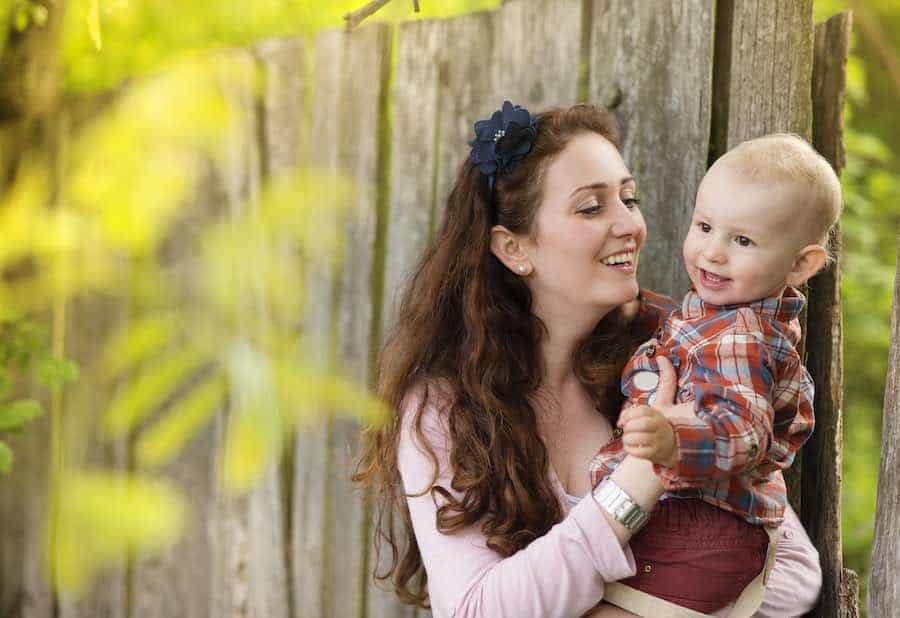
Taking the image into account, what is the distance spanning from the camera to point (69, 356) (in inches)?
142

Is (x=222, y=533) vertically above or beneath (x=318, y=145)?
beneath

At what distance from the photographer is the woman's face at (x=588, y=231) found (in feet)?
7.82

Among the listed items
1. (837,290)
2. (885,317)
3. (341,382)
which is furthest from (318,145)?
(885,317)

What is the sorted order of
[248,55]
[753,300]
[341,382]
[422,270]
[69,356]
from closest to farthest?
[753,300]
[422,270]
[341,382]
[248,55]
[69,356]

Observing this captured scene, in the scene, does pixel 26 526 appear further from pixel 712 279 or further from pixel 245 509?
pixel 712 279

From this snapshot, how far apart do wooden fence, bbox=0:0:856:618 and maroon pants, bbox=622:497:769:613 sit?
13.3 inches

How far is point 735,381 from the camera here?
6.21 ft

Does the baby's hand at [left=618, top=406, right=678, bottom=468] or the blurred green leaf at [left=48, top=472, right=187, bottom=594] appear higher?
the baby's hand at [left=618, top=406, right=678, bottom=468]

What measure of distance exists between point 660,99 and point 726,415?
939 mm

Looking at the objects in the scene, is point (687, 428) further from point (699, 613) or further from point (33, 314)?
point (33, 314)

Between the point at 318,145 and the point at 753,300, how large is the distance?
1.51 m

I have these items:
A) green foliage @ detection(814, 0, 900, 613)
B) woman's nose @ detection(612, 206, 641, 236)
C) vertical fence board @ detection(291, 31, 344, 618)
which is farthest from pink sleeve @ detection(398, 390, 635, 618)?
green foliage @ detection(814, 0, 900, 613)

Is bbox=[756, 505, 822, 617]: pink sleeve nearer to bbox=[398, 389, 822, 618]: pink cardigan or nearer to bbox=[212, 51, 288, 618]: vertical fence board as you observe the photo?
bbox=[398, 389, 822, 618]: pink cardigan

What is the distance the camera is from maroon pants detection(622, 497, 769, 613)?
2023 mm
